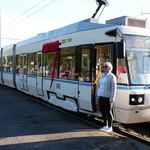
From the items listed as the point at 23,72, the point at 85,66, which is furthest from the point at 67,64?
the point at 23,72

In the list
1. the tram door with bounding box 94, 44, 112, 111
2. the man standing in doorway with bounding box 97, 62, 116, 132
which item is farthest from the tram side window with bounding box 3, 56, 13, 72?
the man standing in doorway with bounding box 97, 62, 116, 132

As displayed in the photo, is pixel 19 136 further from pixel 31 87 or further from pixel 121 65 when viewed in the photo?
pixel 31 87

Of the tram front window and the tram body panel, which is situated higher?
the tram front window

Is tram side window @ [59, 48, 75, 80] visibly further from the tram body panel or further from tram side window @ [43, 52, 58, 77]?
the tram body panel

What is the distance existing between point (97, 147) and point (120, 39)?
3003 millimetres

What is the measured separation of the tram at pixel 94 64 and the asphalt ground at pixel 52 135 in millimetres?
723

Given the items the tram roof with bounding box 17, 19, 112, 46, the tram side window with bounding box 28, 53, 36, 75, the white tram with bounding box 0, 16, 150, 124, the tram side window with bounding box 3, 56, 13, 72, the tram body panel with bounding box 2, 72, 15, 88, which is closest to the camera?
the white tram with bounding box 0, 16, 150, 124

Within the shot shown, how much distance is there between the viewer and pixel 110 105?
839 centimetres

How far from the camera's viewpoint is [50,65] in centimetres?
1279

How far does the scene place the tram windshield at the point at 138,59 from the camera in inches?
333

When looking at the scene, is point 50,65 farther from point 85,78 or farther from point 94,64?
point 94,64

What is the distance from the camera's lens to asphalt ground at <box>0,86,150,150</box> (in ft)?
23.4

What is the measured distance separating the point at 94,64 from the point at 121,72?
3.82 ft

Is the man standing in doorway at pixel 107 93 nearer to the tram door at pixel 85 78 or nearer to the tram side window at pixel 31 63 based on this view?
the tram door at pixel 85 78
